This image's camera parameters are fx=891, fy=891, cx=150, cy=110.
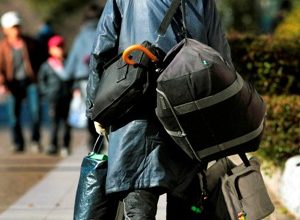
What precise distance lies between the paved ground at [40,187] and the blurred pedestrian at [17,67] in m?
0.36

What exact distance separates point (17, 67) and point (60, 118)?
85 centimetres

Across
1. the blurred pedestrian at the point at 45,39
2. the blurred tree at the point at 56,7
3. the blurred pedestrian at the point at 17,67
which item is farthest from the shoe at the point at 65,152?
the blurred tree at the point at 56,7

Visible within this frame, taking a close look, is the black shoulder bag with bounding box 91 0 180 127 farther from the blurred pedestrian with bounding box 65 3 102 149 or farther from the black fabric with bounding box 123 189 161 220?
the blurred pedestrian with bounding box 65 3 102 149

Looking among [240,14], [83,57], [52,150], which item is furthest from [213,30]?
[240,14]

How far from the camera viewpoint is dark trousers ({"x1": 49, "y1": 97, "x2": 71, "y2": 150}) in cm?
1104

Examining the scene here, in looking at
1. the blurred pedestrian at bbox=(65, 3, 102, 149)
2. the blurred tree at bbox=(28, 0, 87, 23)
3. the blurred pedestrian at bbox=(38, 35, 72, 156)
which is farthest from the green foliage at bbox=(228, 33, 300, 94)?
the blurred tree at bbox=(28, 0, 87, 23)

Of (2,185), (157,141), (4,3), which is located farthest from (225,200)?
(4,3)

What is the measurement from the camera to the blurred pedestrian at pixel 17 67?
1124 cm

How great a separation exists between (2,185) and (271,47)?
2.94m

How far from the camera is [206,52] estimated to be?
4.11m

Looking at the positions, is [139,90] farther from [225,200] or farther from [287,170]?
[287,170]

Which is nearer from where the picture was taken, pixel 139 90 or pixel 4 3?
pixel 139 90

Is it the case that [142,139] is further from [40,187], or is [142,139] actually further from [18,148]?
[18,148]

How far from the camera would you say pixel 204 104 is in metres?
4.05
